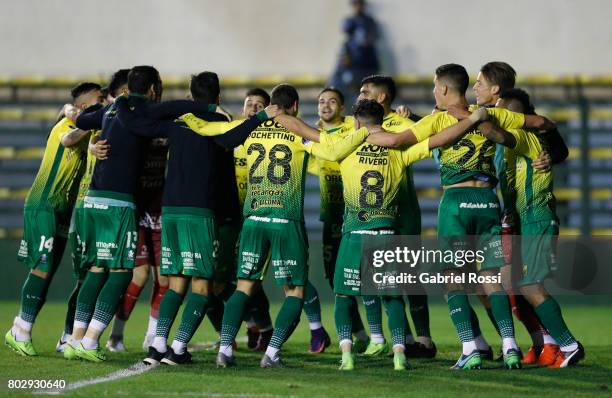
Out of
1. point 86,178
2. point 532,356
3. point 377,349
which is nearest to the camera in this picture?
point 532,356

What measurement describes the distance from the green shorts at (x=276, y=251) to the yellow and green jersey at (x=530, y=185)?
1.88 metres

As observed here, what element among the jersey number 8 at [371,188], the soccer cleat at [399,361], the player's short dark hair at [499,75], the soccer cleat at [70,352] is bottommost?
the soccer cleat at [70,352]

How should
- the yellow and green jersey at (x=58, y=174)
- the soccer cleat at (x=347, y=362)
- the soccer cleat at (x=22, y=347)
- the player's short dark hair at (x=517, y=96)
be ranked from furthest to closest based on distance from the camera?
1. the yellow and green jersey at (x=58, y=174)
2. the soccer cleat at (x=22, y=347)
3. the player's short dark hair at (x=517, y=96)
4. the soccer cleat at (x=347, y=362)

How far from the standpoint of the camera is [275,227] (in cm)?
905

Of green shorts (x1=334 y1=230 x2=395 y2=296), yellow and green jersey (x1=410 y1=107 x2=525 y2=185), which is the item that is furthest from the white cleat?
yellow and green jersey (x1=410 y1=107 x2=525 y2=185)

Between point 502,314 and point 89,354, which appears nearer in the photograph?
point 502,314

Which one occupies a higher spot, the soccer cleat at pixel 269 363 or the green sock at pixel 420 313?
the green sock at pixel 420 313

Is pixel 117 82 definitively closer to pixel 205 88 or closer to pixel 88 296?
pixel 205 88

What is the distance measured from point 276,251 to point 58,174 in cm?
237

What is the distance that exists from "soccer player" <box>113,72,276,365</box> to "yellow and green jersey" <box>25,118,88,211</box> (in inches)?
48.7

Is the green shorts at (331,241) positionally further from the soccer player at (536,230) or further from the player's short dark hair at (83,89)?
the player's short dark hair at (83,89)

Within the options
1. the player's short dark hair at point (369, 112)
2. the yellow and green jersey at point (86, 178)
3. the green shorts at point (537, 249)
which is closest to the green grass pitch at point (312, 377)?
the green shorts at point (537, 249)

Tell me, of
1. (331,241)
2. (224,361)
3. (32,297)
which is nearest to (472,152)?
(331,241)

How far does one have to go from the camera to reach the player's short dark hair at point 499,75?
9.71 metres
